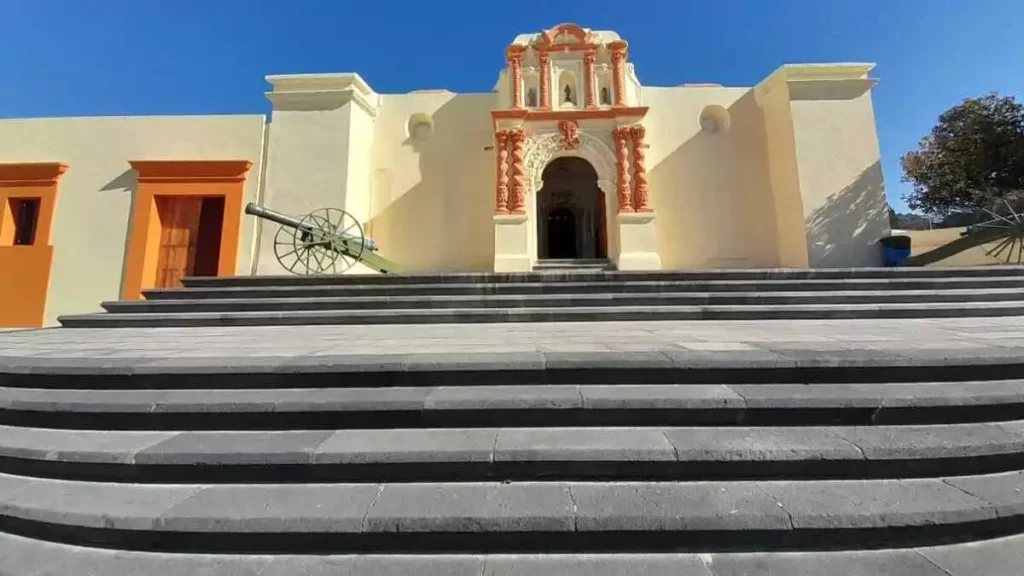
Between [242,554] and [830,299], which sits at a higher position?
[830,299]

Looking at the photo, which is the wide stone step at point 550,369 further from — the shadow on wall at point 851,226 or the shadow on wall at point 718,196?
the shadow on wall at point 718,196

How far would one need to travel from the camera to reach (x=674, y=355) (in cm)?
255

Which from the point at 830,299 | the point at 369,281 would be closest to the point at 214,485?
the point at 369,281

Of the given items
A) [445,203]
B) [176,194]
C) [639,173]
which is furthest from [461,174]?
[176,194]

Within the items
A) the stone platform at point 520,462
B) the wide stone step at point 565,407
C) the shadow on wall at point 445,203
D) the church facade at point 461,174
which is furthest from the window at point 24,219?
the wide stone step at point 565,407

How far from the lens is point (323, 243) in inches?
298

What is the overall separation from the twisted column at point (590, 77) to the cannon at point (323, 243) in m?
6.23

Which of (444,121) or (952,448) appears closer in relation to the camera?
(952,448)

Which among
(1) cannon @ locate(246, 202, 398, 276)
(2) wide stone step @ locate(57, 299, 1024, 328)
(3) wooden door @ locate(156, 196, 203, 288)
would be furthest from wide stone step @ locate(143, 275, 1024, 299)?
(3) wooden door @ locate(156, 196, 203, 288)

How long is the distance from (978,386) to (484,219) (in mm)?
9161

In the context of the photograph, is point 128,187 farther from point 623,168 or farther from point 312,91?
point 623,168

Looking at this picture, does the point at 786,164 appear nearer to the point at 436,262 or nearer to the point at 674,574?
the point at 436,262

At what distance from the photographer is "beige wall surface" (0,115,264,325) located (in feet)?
29.9

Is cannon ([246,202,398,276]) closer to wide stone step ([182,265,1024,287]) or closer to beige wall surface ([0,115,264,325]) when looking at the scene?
wide stone step ([182,265,1024,287])
